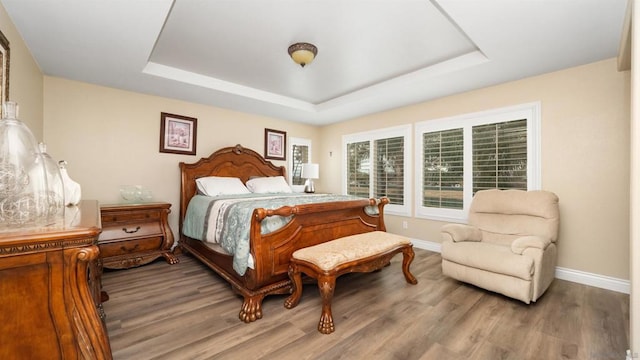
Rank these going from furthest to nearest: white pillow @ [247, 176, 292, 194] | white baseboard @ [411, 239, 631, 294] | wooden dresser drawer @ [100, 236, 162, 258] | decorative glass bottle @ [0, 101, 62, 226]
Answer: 1. white pillow @ [247, 176, 292, 194]
2. wooden dresser drawer @ [100, 236, 162, 258]
3. white baseboard @ [411, 239, 631, 294]
4. decorative glass bottle @ [0, 101, 62, 226]

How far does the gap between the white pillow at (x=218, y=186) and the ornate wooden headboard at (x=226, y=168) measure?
199 mm

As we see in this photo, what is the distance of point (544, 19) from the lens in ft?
7.02

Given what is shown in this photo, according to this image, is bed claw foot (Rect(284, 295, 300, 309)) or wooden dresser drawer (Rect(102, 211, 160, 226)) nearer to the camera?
bed claw foot (Rect(284, 295, 300, 309))

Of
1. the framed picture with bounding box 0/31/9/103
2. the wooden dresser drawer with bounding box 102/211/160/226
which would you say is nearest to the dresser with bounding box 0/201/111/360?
the framed picture with bounding box 0/31/9/103

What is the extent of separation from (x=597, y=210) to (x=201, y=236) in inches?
172

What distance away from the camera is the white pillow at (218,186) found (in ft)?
12.8

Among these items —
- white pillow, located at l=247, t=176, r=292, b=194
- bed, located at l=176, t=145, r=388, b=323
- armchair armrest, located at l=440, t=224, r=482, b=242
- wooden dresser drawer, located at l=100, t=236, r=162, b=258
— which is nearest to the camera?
bed, located at l=176, t=145, r=388, b=323

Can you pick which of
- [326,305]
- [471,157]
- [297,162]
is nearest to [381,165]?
[471,157]

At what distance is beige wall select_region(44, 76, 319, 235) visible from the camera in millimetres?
3355

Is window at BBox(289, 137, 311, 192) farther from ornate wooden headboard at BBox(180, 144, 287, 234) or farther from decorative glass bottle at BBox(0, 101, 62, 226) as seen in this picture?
decorative glass bottle at BBox(0, 101, 62, 226)

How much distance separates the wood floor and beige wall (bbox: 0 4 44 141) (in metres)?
1.85

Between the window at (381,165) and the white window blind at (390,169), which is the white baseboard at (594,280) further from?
the white window blind at (390,169)

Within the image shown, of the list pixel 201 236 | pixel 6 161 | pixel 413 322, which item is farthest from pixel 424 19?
pixel 201 236

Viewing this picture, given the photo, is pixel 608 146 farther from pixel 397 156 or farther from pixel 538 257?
pixel 397 156
